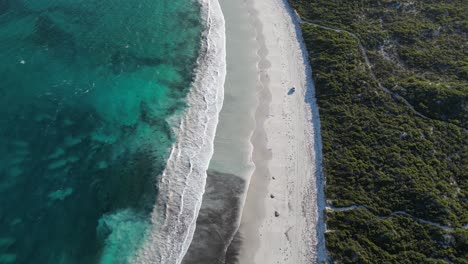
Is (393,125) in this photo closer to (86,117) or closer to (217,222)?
(217,222)

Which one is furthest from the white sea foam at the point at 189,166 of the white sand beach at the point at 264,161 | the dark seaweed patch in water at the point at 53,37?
the dark seaweed patch in water at the point at 53,37

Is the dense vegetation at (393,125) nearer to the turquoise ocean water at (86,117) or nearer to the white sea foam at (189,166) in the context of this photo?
the white sea foam at (189,166)

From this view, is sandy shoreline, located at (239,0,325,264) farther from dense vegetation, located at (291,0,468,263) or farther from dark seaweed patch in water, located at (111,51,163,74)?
dark seaweed patch in water, located at (111,51,163,74)

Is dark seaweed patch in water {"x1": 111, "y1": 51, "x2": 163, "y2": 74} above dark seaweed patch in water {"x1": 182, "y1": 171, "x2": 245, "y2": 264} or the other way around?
above

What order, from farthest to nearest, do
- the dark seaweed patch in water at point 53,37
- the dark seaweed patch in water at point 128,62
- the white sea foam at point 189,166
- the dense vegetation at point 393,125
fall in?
the dark seaweed patch in water at point 53,37 < the dark seaweed patch in water at point 128,62 < the dense vegetation at point 393,125 < the white sea foam at point 189,166

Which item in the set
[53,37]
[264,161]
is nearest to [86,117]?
[53,37]

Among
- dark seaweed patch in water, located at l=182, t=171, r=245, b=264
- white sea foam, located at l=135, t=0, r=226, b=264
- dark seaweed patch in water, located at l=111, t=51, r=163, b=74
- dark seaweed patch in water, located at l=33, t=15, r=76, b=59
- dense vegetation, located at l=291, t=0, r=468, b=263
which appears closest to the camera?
dark seaweed patch in water, located at l=182, t=171, r=245, b=264

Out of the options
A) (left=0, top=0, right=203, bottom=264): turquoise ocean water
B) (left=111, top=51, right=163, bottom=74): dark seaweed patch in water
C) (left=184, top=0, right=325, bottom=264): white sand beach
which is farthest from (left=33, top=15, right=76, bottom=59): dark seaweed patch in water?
(left=184, top=0, right=325, bottom=264): white sand beach

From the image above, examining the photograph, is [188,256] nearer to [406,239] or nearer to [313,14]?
[406,239]
